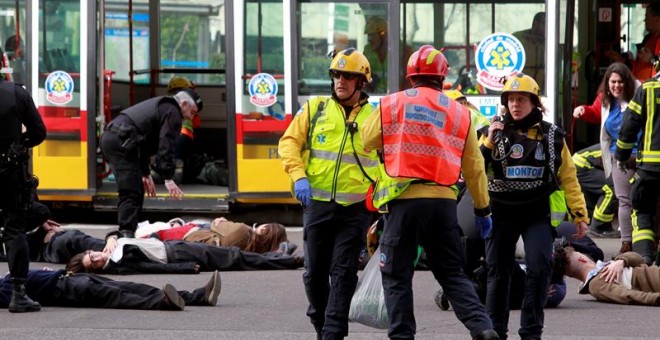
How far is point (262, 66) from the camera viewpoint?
47.2ft

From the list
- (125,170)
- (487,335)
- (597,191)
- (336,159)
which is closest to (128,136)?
(125,170)

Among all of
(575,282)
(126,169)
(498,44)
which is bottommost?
(575,282)

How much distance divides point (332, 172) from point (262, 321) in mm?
1552

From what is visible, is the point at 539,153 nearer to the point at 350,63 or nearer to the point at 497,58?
the point at 350,63

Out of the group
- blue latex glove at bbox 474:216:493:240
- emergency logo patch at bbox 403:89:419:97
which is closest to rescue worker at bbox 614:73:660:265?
blue latex glove at bbox 474:216:493:240

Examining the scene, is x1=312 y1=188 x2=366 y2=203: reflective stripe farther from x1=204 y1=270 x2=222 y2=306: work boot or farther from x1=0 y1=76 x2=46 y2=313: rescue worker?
x1=0 y1=76 x2=46 y2=313: rescue worker

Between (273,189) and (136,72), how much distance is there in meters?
3.61

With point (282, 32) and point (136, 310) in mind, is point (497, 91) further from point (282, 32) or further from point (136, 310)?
point (136, 310)

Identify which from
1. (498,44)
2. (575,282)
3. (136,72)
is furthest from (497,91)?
(136,72)

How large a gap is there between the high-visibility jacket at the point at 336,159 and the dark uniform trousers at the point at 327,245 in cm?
7

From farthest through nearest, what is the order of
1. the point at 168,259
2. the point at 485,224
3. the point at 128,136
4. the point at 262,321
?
the point at 128,136, the point at 168,259, the point at 262,321, the point at 485,224

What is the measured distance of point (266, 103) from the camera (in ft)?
47.2

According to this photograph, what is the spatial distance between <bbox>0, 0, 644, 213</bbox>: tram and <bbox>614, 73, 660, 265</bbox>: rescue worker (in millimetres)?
2662

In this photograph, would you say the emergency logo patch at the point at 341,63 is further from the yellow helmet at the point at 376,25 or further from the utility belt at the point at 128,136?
the yellow helmet at the point at 376,25
